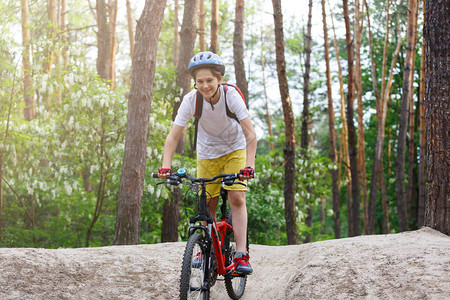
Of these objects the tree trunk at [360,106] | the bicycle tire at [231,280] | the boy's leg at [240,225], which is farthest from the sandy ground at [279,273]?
the tree trunk at [360,106]

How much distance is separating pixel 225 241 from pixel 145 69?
16.3 feet

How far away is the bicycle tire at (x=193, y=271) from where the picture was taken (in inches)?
145

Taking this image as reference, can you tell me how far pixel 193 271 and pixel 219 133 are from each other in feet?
4.67

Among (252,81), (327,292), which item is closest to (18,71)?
(327,292)

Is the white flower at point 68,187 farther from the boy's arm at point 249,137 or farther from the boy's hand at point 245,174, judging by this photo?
the boy's hand at point 245,174

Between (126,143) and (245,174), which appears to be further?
(126,143)

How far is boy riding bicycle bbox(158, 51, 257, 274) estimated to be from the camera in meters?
4.32

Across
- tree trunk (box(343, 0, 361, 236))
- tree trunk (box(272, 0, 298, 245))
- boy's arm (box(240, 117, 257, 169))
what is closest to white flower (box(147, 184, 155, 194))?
tree trunk (box(272, 0, 298, 245))

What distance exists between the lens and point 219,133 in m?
4.65

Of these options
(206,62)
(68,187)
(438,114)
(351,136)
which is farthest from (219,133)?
(351,136)

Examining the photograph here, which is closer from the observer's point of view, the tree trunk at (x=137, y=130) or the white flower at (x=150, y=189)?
the tree trunk at (x=137, y=130)

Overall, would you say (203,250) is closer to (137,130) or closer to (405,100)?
(137,130)

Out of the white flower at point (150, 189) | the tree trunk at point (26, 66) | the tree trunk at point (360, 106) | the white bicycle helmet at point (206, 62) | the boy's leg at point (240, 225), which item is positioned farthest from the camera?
the tree trunk at point (360, 106)

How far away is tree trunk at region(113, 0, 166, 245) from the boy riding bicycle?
3.98 meters
